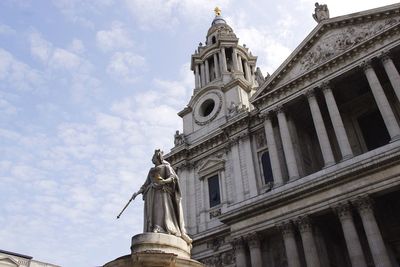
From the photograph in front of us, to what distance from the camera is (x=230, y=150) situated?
26938 mm

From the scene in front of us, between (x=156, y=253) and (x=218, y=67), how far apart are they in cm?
2814

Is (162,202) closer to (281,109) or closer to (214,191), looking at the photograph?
(281,109)

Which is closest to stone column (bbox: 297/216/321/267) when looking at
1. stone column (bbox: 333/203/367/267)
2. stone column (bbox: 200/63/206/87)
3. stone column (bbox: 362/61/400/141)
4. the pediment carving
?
stone column (bbox: 333/203/367/267)

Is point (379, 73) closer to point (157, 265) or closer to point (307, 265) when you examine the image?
point (307, 265)

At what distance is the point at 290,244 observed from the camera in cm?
1877

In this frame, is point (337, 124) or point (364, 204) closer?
point (364, 204)

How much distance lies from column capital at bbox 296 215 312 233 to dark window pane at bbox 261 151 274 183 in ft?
17.2

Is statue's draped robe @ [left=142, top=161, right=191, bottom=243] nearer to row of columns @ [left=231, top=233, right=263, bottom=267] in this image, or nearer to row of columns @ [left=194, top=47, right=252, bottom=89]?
row of columns @ [left=231, top=233, right=263, bottom=267]

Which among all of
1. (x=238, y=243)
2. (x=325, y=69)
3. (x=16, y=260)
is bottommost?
(x=238, y=243)

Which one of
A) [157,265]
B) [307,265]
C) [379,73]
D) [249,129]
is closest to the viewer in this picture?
[157,265]

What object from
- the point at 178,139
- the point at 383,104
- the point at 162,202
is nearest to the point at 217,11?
the point at 178,139

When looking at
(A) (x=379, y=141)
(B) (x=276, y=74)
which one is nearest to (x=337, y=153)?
(A) (x=379, y=141)

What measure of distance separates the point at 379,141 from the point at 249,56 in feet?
58.3

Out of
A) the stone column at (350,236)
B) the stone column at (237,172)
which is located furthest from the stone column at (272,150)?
the stone column at (350,236)
